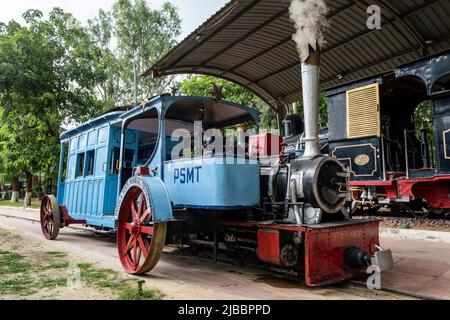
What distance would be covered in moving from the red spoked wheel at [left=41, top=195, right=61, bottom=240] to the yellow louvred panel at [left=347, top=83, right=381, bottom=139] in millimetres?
6553

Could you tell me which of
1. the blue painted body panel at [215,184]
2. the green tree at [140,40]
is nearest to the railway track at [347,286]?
the blue painted body panel at [215,184]

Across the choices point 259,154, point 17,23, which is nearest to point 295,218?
point 259,154

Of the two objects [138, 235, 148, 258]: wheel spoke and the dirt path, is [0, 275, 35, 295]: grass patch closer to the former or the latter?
the dirt path

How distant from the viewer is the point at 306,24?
16.1ft

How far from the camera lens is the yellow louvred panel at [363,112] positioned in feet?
25.4

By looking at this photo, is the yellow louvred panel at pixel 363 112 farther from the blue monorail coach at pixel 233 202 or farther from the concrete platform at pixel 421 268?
the blue monorail coach at pixel 233 202

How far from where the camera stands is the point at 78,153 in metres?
7.86

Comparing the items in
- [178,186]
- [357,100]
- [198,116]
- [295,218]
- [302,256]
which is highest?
[357,100]

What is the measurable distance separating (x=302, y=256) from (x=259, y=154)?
1437 millimetres

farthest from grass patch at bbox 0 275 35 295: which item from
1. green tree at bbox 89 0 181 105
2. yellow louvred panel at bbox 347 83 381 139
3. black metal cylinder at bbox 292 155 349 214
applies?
green tree at bbox 89 0 181 105

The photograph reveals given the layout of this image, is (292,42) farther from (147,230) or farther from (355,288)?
(355,288)

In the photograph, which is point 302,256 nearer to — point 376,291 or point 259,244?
point 259,244

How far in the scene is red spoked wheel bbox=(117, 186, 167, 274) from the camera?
169 inches

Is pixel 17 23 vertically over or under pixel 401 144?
over
